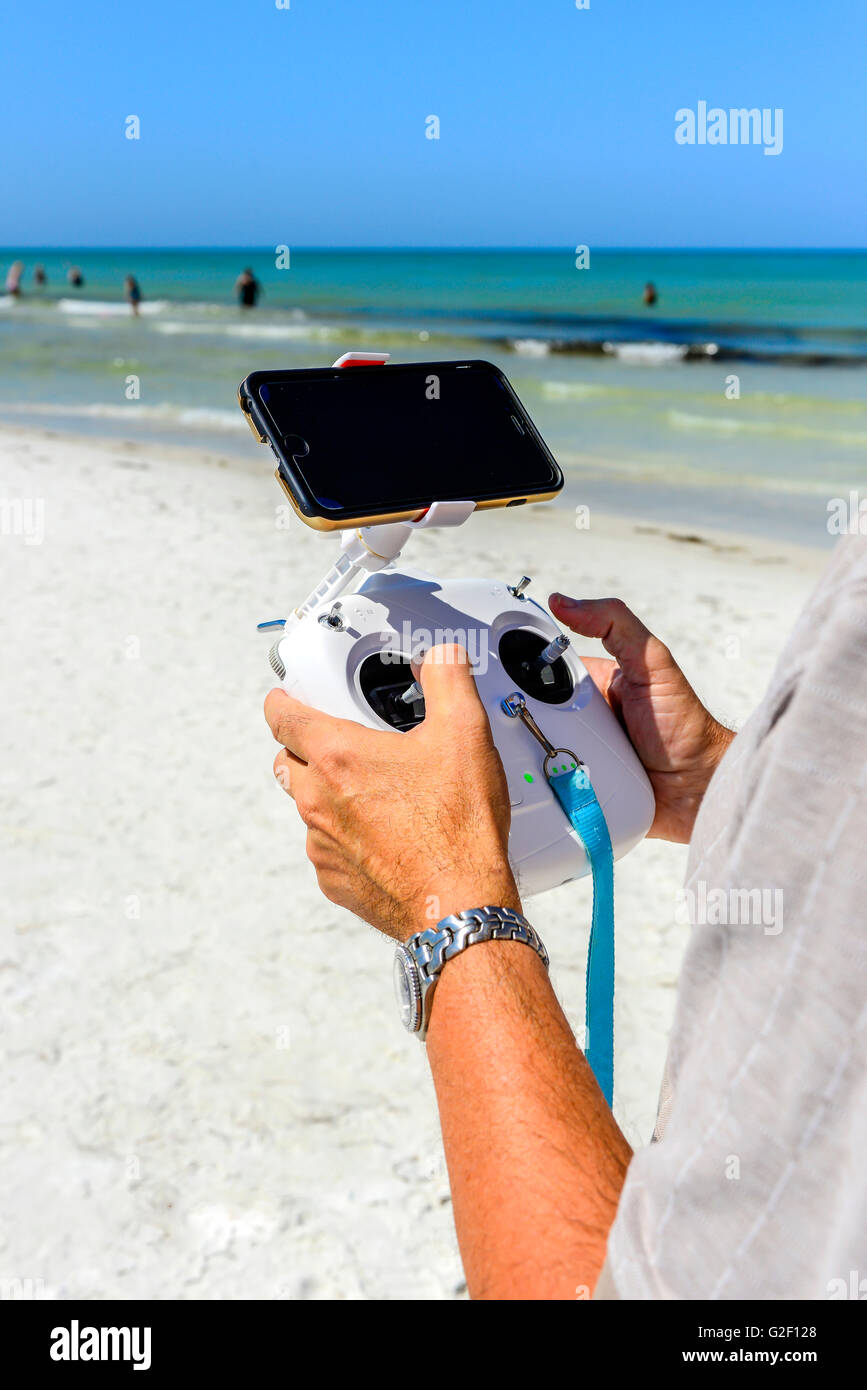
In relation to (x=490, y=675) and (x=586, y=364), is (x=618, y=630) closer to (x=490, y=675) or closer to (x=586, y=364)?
(x=490, y=675)

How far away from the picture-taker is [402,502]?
120cm

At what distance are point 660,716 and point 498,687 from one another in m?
0.33

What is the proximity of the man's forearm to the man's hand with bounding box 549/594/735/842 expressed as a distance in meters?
0.67

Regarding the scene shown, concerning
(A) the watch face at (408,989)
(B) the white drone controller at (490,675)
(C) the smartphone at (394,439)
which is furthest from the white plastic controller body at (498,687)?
(A) the watch face at (408,989)

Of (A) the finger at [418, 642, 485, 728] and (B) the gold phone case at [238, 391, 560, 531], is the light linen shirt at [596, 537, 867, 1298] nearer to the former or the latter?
(A) the finger at [418, 642, 485, 728]

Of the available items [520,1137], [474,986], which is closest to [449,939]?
[474,986]

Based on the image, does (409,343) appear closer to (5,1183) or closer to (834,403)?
(834,403)

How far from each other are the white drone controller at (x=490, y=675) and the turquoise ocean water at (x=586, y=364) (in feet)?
20.1

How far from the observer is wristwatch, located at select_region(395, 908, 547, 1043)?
787 mm

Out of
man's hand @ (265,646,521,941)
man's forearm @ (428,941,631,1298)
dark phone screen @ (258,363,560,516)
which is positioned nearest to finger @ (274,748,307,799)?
man's hand @ (265,646,521,941)

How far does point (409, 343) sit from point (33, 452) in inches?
466

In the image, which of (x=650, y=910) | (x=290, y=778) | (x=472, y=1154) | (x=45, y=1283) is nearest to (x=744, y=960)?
(x=472, y=1154)

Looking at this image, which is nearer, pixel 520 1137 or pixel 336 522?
pixel 520 1137

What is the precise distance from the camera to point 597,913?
3.67ft
